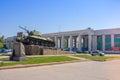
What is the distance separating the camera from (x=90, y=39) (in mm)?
100750

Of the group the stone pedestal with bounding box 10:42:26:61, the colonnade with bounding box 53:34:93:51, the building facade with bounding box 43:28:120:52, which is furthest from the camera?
the colonnade with bounding box 53:34:93:51

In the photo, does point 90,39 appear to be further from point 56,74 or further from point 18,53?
point 56,74

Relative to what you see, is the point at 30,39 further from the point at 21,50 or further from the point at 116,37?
the point at 116,37

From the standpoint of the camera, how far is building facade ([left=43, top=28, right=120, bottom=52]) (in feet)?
305

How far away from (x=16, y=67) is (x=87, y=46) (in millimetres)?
91449

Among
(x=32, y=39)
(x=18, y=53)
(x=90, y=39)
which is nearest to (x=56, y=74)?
(x=18, y=53)

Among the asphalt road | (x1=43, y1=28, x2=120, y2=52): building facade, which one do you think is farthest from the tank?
(x1=43, y1=28, x2=120, y2=52): building facade

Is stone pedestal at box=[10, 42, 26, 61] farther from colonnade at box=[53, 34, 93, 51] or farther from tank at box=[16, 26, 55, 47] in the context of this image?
colonnade at box=[53, 34, 93, 51]

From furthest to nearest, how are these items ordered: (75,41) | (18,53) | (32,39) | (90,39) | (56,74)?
(75,41)
(90,39)
(32,39)
(18,53)
(56,74)

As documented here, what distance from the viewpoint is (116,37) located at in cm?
9244

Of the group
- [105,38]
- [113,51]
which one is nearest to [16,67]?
[113,51]

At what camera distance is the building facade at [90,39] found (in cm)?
9281

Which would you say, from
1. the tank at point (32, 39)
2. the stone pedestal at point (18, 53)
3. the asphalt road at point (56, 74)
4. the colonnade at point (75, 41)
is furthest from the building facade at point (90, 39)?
the asphalt road at point (56, 74)

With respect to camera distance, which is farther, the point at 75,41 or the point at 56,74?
the point at 75,41
